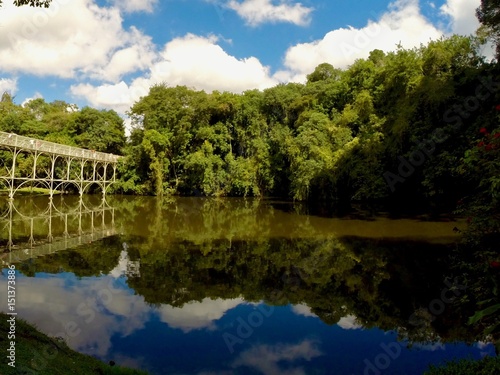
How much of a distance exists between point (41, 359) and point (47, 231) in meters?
15.1

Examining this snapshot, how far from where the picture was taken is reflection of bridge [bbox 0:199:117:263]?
46.3 feet

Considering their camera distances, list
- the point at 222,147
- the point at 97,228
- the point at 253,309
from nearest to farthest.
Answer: the point at 253,309
the point at 97,228
the point at 222,147

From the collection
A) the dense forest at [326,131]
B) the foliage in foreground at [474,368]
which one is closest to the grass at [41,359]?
the foliage in foreground at [474,368]

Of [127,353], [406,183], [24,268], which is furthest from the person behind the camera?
[406,183]

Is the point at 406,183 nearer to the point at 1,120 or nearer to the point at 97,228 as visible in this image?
the point at 97,228

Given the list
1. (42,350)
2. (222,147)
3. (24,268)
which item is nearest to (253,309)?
(42,350)

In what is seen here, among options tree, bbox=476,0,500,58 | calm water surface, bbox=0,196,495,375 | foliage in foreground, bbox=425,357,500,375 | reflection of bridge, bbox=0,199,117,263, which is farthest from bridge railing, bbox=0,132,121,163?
tree, bbox=476,0,500,58

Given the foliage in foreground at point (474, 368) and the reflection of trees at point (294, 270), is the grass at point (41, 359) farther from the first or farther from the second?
the foliage in foreground at point (474, 368)

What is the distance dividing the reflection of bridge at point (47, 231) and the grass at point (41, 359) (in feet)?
27.7

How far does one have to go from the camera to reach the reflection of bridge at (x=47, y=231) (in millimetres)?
14125

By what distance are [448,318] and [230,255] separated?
781 centimetres

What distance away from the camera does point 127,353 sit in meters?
6.64

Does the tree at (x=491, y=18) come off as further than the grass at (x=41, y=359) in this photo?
Yes

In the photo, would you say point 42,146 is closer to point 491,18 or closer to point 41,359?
point 41,359
